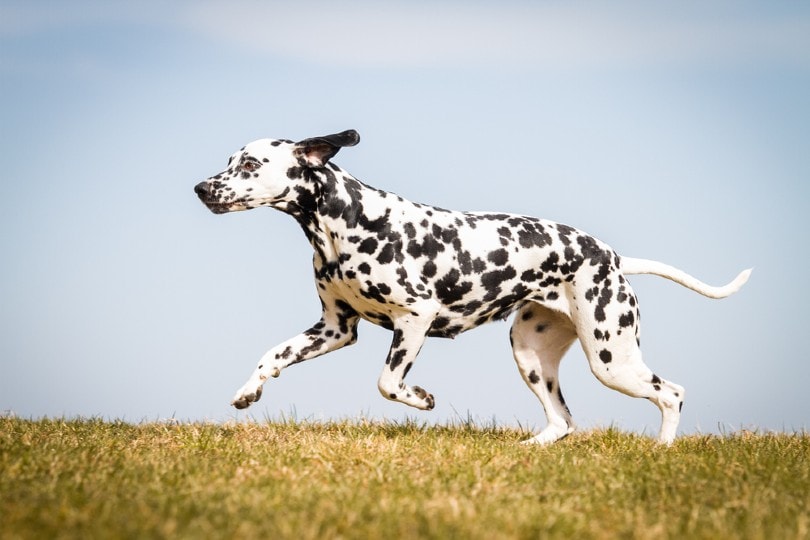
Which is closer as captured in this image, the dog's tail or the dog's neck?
the dog's neck

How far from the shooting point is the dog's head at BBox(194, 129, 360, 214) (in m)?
7.23

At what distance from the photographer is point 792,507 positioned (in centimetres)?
532

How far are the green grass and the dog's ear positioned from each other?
2.15 metres

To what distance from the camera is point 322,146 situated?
7332mm

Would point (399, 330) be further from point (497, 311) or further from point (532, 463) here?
point (532, 463)

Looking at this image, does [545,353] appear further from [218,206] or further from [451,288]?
[218,206]

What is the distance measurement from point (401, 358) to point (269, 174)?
1.74 meters

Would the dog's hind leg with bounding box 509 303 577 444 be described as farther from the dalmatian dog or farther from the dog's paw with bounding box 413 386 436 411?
the dog's paw with bounding box 413 386 436 411

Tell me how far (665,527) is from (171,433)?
175 inches

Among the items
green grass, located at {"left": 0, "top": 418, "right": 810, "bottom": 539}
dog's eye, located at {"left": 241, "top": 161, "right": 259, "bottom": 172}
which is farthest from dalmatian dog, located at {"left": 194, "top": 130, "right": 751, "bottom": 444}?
green grass, located at {"left": 0, "top": 418, "right": 810, "bottom": 539}

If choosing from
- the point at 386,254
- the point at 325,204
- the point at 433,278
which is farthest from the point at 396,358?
the point at 325,204

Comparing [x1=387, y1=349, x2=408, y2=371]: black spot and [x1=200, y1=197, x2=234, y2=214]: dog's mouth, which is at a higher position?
[x1=200, y1=197, x2=234, y2=214]: dog's mouth

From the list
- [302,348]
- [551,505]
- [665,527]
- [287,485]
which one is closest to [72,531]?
[287,485]

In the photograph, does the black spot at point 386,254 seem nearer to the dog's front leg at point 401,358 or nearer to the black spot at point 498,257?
the dog's front leg at point 401,358
